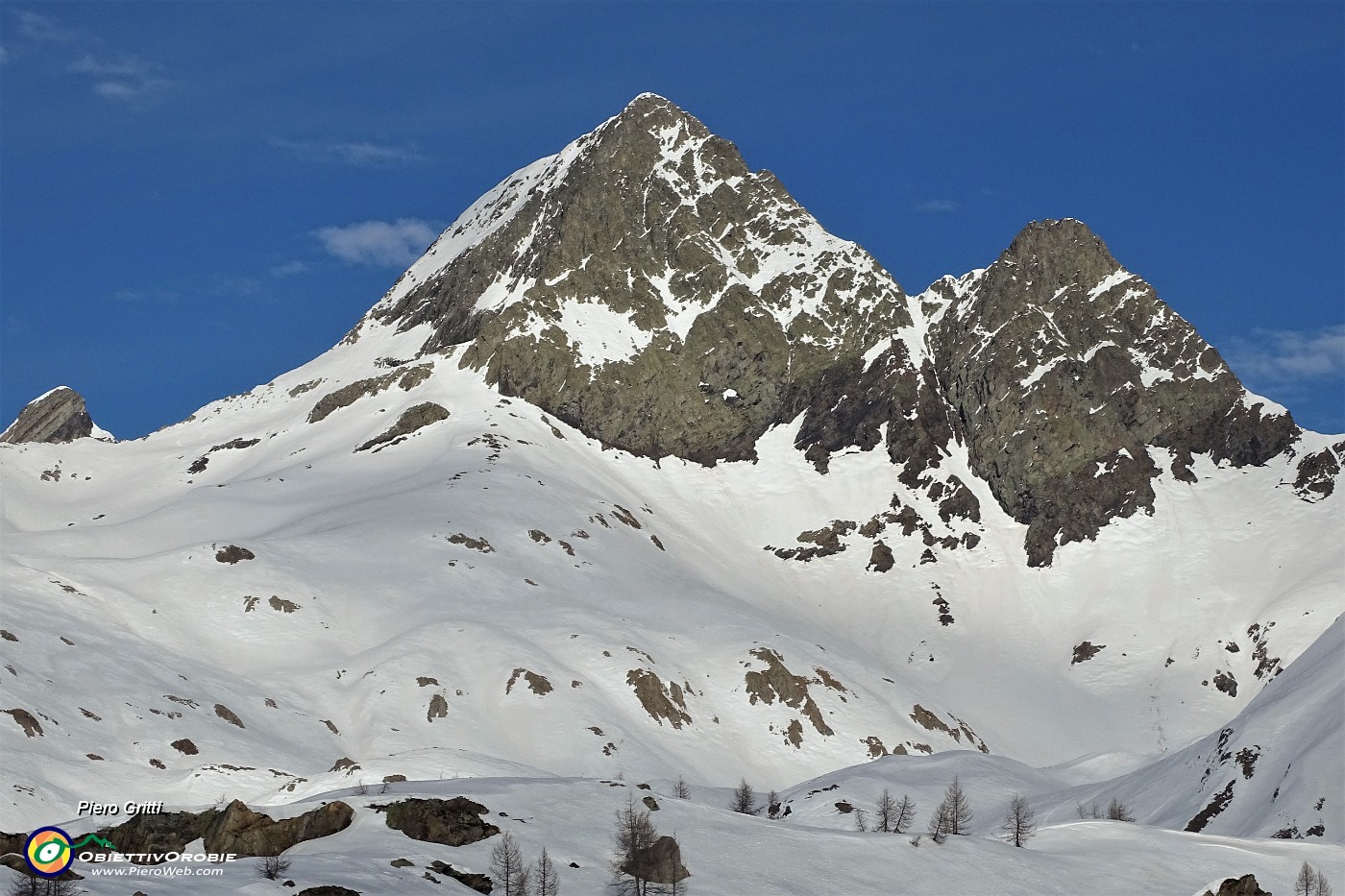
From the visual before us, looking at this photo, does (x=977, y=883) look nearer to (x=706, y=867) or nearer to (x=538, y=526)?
(x=706, y=867)

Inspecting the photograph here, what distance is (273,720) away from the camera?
124750 mm

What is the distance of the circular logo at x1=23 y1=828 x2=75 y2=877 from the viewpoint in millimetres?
45781

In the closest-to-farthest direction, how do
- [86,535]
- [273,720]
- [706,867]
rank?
[706,867]
[273,720]
[86,535]

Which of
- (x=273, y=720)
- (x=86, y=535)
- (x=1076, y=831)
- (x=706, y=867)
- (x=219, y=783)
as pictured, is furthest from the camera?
(x=86, y=535)

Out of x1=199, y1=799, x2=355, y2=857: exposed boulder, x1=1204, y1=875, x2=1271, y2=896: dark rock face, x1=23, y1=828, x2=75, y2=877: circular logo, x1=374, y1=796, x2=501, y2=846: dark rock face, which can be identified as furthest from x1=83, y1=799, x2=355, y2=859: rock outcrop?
x1=1204, y1=875, x2=1271, y2=896: dark rock face

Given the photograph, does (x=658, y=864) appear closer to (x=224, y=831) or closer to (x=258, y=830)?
(x=258, y=830)

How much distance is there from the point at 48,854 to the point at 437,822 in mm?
15783

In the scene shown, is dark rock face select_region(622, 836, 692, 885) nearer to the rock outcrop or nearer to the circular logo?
the rock outcrop

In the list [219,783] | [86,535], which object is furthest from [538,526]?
[219,783]

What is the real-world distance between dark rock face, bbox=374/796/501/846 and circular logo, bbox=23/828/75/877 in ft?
47.7

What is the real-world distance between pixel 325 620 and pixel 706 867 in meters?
96.3

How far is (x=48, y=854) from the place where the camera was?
152ft

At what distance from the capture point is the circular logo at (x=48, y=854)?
1802 inches

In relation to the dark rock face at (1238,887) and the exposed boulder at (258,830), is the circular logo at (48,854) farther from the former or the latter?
the dark rock face at (1238,887)
